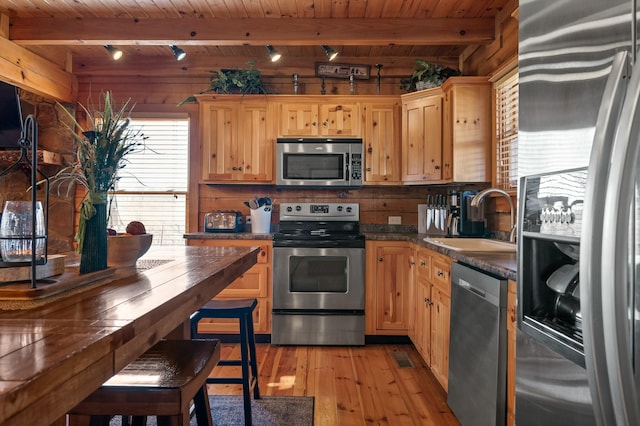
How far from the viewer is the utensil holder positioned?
382 centimetres

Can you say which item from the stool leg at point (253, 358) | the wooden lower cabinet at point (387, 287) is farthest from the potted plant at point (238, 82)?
the stool leg at point (253, 358)

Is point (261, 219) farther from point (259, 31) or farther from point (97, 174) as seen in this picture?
point (97, 174)

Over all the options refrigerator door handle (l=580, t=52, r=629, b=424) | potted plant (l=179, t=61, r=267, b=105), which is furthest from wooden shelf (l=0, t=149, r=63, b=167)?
refrigerator door handle (l=580, t=52, r=629, b=424)

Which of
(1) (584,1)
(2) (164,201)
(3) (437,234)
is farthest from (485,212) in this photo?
(2) (164,201)

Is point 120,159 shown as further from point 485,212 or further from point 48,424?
point 485,212

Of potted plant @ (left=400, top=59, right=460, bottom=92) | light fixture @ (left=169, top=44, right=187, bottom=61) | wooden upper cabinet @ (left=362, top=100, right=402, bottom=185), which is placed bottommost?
wooden upper cabinet @ (left=362, top=100, right=402, bottom=185)

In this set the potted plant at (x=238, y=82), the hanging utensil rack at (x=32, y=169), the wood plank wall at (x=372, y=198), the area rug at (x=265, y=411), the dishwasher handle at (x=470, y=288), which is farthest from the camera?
the wood plank wall at (x=372, y=198)

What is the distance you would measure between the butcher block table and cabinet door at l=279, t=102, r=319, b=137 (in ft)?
8.39

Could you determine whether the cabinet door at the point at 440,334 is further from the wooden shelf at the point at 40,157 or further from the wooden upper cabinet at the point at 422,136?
the wooden shelf at the point at 40,157

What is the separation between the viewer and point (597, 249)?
707mm

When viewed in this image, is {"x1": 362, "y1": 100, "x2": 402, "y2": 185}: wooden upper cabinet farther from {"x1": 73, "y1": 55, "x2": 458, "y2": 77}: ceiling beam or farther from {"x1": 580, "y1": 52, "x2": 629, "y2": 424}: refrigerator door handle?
{"x1": 580, "y1": 52, "x2": 629, "y2": 424}: refrigerator door handle

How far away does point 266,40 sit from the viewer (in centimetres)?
326

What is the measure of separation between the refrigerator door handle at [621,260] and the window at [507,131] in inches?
91.0

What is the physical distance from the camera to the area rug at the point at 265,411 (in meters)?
2.20
